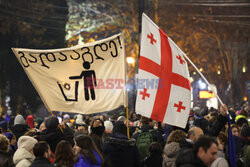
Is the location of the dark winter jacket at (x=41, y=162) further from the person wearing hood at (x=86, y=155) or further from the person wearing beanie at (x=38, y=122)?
the person wearing beanie at (x=38, y=122)

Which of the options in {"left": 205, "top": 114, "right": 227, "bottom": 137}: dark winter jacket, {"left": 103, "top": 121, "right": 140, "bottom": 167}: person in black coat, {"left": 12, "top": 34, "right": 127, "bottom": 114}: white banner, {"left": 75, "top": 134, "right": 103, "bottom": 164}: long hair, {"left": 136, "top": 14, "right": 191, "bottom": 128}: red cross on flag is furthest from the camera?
{"left": 12, "top": 34, "right": 127, "bottom": 114}: white banner

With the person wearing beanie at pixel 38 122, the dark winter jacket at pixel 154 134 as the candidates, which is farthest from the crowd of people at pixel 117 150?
the person wearing beanie at pixel 38 122

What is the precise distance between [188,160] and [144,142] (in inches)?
151

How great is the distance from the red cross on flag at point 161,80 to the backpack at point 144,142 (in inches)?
62.4

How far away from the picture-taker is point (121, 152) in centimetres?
708

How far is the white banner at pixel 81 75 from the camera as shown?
9289 millimetres

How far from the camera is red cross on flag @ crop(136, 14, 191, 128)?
7.87 meters

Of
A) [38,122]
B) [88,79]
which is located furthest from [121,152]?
[38,122]

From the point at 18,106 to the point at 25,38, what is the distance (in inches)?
151

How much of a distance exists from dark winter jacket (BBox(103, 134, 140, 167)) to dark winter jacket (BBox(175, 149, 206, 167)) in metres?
1.42

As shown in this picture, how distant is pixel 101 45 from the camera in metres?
9.39

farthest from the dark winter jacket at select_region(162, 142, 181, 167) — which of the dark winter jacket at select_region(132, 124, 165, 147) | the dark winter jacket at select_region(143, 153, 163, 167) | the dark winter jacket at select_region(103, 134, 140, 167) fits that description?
the dark winter jacket at select_region(132, 124, 165, 147)

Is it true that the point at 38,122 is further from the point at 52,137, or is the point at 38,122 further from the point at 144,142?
the point at 52,137

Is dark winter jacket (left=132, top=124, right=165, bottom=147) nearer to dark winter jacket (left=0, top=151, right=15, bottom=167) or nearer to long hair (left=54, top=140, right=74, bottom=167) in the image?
dark winter jacket (left=0, top=151, right=15, bottom=167)
